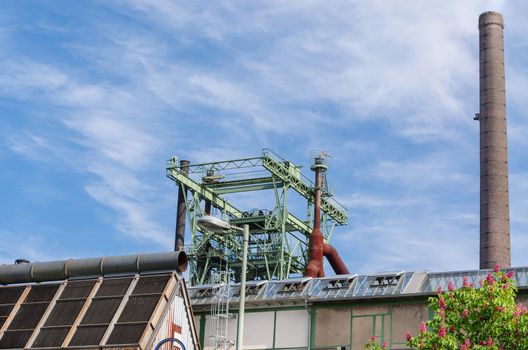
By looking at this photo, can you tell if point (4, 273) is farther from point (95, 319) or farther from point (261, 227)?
point (261, 227)

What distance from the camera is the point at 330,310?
137ft

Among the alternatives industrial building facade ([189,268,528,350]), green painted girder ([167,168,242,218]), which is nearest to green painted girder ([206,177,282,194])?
green painted girder ([167,168,242,218])

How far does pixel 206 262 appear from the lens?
73688 mm

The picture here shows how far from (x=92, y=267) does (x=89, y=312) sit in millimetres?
2365

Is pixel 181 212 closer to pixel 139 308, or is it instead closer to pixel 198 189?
pixel 198 189

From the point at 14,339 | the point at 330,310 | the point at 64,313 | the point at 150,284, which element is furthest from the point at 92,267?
the point at 330,310

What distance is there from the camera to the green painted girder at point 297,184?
7119 centimetres

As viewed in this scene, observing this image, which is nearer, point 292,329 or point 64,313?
point 64,313

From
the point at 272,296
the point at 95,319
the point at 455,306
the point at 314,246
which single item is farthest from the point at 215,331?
the point at 314,246

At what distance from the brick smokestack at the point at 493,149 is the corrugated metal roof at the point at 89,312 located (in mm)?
30200

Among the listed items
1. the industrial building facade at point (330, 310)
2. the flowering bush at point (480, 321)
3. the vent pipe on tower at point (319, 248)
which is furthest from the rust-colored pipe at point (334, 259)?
the flowering bush at point (480, 321)

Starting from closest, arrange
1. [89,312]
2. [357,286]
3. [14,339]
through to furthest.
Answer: [89,312], [14,339], [357,286]

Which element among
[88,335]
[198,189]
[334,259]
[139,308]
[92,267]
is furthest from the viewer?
[198,189]

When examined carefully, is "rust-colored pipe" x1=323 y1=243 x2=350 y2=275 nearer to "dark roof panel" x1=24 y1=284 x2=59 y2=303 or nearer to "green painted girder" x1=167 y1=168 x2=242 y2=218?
"green painted girder" x1=167 y1=168 x2=242 y2=218
